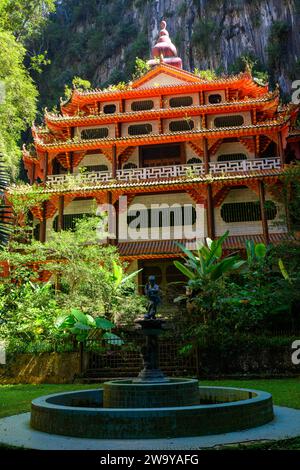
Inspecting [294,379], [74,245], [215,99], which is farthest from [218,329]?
[215,99]

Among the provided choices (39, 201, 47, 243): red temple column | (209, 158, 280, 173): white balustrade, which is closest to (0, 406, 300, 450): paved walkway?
(209, 158, 280, 173): white balustrade

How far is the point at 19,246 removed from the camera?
20484 millimetres

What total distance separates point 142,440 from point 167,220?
1985 cm

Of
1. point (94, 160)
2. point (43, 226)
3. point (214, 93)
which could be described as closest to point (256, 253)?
point (43, 226)

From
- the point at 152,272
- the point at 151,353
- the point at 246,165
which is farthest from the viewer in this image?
the point at 152,272

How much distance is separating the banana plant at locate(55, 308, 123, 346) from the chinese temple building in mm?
7502

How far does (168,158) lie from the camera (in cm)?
2822

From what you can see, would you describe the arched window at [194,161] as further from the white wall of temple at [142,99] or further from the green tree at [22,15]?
the green tree at [22,15]

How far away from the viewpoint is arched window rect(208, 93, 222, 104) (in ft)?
95.5

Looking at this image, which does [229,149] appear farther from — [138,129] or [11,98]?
[11,98]

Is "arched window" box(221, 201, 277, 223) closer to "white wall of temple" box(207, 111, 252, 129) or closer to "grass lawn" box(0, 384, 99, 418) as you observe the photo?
"white wall of temple" box(207, 111, 252, 129)

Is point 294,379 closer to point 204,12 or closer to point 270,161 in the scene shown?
point 270,161

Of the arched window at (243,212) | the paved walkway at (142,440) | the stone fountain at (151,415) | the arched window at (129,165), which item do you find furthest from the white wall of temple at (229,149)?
the paved walkway at (142,440)
